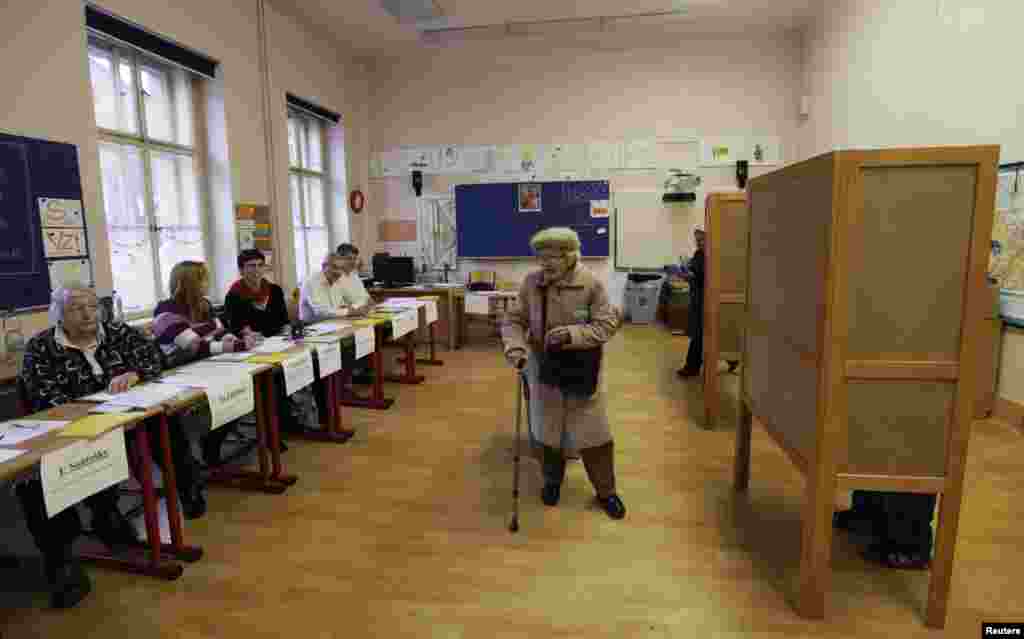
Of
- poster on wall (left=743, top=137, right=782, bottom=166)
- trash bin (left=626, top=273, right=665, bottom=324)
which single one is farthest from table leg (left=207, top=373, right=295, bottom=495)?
poster on wall (left=743, top=137, right=782, bottom=166)

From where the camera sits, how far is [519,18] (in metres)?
7.07

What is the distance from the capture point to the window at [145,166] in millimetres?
4484

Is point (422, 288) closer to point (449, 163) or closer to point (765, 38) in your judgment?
point (449, 163)

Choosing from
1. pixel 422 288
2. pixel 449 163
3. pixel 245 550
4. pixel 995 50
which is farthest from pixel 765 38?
pixel 245 550

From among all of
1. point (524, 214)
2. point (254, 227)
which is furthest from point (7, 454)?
point (524, 214)

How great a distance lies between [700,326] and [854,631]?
358cm

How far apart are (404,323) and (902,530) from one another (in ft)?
12.2

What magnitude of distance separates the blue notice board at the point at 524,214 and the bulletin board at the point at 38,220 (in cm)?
514

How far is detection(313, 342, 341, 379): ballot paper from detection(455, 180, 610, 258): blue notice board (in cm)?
491

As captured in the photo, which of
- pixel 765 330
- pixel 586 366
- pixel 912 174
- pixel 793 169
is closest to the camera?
pixel 912 174

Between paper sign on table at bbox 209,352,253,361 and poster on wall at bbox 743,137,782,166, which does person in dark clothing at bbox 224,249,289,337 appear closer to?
paper sign on table at bbox 209,352,253,361

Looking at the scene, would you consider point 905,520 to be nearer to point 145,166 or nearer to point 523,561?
point 523,561

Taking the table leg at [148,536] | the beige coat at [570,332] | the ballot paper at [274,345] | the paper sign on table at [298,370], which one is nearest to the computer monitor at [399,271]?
the ballot paper at [274,345]

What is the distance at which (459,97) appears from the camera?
330 inches
